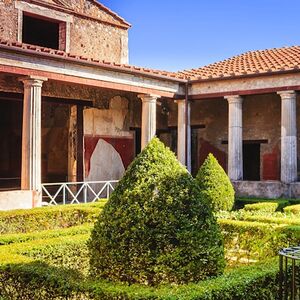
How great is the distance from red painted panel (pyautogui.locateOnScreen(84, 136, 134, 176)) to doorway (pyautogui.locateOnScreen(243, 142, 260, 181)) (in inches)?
153

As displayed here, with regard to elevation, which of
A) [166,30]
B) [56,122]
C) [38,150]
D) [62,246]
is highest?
[166,30]

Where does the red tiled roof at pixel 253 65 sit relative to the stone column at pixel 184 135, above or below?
above

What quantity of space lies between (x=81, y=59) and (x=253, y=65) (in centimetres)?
625

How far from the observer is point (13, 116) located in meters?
16.0

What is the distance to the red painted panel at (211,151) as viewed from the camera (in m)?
17.5

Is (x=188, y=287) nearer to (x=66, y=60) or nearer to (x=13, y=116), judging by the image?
(x=66, y=60)

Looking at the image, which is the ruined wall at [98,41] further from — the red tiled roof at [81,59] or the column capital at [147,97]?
the column capital at [147,97]

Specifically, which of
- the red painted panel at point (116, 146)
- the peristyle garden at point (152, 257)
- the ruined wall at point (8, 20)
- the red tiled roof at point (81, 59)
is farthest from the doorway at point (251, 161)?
the peristyle garden at point (152, 257)

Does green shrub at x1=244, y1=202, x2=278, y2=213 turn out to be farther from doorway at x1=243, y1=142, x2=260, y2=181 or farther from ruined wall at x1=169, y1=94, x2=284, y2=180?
doorway at x1=243, y1=142, x2=260, y2=181

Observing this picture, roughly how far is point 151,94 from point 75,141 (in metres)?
2.96

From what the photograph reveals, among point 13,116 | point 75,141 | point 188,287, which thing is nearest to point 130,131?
point 75,141

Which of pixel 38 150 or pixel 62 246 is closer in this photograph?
pixel 62 246

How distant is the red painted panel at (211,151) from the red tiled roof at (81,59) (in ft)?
10.7

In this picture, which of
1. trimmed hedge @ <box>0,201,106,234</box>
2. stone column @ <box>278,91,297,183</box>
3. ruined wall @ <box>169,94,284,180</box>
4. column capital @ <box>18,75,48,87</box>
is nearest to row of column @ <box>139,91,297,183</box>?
stone column @ <box>278,91,297,183</box>
